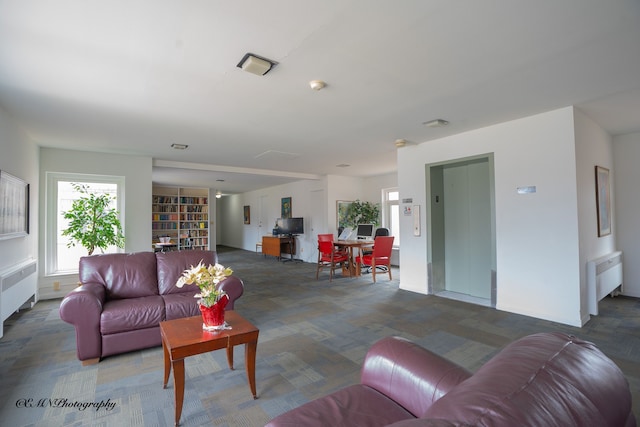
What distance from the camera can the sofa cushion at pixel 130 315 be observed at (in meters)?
2.82

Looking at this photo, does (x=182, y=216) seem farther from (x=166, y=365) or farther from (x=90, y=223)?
(x=166, y=365)

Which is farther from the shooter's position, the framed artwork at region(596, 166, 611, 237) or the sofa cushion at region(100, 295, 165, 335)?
the framed artwork at region(596, 166, 611, 237)

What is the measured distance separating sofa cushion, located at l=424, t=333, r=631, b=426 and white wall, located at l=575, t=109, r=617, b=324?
3.50 m

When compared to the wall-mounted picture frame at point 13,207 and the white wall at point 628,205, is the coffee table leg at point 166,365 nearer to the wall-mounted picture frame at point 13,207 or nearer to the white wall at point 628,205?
the wall-mounted picture frame at point 13,207

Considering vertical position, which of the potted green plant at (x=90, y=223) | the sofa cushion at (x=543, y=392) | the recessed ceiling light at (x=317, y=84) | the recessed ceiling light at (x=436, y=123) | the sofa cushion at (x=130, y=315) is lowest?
the sofa cushion at (x=130, y=315)

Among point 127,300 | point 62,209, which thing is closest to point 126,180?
point 62,209

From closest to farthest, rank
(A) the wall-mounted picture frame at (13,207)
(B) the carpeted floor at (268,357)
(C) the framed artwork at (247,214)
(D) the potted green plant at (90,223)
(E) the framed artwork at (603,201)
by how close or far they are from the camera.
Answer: (B) the carpeted floor at (268,357) < (A) the wall-mounted picture frame at (13,207) < (E) the framed artwork at (603,201) < (D) the potted green plant at (90,223) < (C) the framed artwork at (247,214)

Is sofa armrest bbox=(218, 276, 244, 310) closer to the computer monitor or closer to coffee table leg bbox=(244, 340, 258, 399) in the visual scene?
coffee table leg bbox=(244, 340, 258, 399)

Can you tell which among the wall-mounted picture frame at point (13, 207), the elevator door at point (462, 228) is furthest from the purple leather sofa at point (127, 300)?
the elevator door at point (462, 228)

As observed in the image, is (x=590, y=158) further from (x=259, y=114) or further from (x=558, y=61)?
(x=259, y=114)

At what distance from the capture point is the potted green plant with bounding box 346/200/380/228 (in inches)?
337

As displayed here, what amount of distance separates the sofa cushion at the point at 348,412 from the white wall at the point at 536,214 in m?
3.37

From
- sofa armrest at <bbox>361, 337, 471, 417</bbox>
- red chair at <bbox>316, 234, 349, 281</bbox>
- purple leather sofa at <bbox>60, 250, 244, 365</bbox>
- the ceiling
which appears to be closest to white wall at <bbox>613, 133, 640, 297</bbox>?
the ceiling

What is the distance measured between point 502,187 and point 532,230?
665 mm
